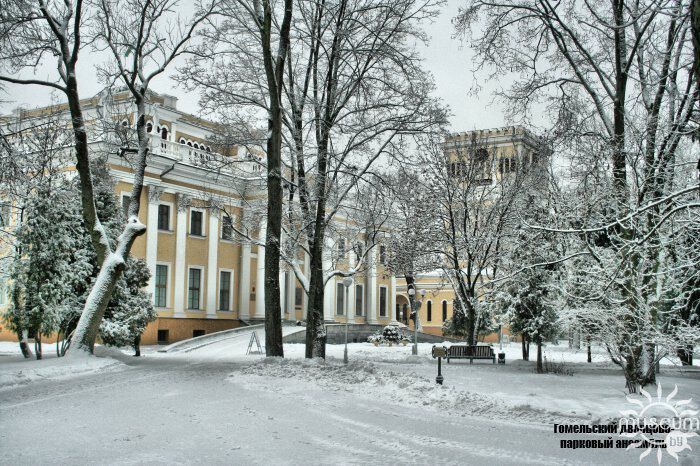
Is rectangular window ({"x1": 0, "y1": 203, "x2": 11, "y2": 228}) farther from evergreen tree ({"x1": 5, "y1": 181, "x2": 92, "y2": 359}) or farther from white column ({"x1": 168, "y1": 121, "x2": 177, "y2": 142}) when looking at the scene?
white column ({"x1": 168, "y1": 121, "x2": 177, "y2": 142})

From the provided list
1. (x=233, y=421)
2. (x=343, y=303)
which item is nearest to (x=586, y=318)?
(x=233, y=421)

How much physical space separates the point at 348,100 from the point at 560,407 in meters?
10.9

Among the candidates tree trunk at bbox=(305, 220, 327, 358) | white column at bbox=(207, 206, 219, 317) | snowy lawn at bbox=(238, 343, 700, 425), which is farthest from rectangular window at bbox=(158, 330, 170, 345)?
snowy lawn at bbox=(238, 343, 700, 425)

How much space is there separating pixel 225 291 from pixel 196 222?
4.90m

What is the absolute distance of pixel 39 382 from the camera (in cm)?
1348

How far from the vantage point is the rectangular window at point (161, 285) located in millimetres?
37594

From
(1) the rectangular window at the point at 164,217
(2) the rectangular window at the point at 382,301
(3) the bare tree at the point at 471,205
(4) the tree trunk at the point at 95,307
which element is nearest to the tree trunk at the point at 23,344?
(4) the tree trunk at the point at 95,307

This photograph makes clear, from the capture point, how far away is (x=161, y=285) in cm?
3781

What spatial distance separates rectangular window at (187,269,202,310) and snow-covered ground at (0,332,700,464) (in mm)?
23243

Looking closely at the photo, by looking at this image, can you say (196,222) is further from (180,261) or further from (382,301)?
(382,301)

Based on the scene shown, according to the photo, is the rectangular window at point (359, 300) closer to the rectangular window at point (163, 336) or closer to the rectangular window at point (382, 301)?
the rectangular window at point (382, 301)

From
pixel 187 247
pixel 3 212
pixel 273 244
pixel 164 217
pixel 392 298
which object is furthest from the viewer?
pixel 392 298

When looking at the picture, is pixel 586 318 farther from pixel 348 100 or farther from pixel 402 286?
pixel 402 286

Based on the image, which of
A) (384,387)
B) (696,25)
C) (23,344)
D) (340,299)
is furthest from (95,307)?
(340,299)
